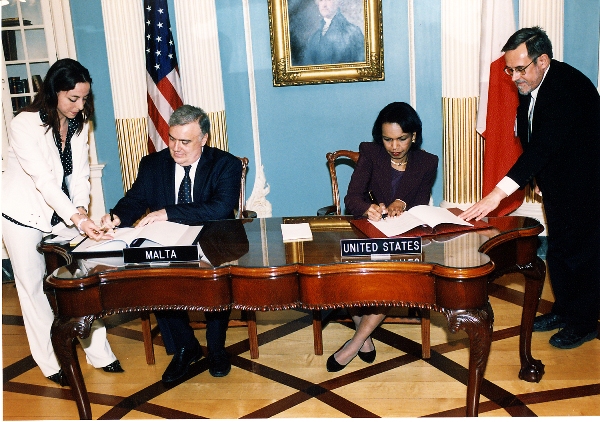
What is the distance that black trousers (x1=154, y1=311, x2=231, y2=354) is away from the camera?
3408mm

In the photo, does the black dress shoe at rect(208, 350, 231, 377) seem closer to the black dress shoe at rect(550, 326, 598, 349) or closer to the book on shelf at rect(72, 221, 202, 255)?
the book on shelf at rect(72, 221, 202, 255)

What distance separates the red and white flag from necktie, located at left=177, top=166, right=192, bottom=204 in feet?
7.71

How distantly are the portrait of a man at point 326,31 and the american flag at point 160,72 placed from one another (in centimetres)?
96

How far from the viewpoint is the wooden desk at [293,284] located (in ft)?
7.65

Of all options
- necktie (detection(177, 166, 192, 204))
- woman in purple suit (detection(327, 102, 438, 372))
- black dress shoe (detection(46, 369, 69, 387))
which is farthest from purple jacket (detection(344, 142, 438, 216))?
black dress shoe (detection(46, 369, 69, 387))

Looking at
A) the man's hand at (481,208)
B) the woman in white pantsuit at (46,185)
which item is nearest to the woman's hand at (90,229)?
the woman in white pantsuit at (46,185)

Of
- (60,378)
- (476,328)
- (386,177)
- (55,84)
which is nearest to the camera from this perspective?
(476,328)

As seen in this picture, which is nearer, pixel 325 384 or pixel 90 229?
pixel 90 229

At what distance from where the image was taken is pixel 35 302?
10.8 feet

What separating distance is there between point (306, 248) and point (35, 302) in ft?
5.35

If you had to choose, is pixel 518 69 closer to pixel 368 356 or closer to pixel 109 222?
pixel 368 356

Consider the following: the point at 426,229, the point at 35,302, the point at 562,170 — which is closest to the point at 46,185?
the point at 35,302

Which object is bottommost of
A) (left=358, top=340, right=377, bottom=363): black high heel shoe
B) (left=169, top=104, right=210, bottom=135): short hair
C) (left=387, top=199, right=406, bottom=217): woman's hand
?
(left=358, top=340, right=377, bottom=363): black high heel shoe

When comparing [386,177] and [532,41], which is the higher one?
[532,41]
